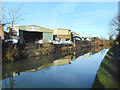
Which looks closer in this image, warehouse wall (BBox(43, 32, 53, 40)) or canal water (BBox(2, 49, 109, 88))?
canal water (BBox(2, 49, 109, 88))

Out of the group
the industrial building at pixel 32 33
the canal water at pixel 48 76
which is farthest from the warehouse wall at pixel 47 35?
the canal water at pixel 48 76

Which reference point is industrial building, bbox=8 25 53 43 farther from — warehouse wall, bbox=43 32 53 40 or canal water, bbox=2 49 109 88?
canal water, bbox=2 49 109 88

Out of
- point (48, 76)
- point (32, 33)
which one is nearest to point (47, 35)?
point (32, 33)

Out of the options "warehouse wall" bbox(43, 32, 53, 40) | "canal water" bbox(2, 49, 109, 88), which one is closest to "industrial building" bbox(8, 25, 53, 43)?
"warehouse wall" bbox(43, 32, 53, 40)

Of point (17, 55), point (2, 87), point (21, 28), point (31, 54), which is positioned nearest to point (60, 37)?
point (21, 28)

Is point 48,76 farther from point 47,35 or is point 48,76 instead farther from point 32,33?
point 32,33

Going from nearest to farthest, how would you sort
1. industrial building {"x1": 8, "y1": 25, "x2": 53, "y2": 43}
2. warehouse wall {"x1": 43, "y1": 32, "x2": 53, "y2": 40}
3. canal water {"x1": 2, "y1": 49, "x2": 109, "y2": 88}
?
canal water {"x1": 2, "y1": 49, "x2": 109, "y2": 88} → industrial building {"x1": 8, "y1": 25, "x2": 53, "y2": 43} → warehouse wall {"x1": 43, "y1": 32, "x2": 53, "y2": 40}

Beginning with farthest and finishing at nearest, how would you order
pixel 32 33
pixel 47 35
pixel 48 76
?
pixel 32 33 → pixel 47 35 → pixel 48 76

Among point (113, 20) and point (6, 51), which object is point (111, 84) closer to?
point (6, 51)

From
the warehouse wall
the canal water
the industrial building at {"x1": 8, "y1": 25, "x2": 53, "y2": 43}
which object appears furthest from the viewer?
the warehouse wall

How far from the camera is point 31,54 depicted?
1427cm

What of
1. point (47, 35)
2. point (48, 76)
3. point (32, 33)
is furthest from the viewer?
point (32, 33)

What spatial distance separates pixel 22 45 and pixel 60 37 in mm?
23071

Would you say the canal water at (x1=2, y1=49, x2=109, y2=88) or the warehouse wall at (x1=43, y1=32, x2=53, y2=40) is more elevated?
the warehouse wall at (x1=43, y1=32, x2=53, y2=40)
